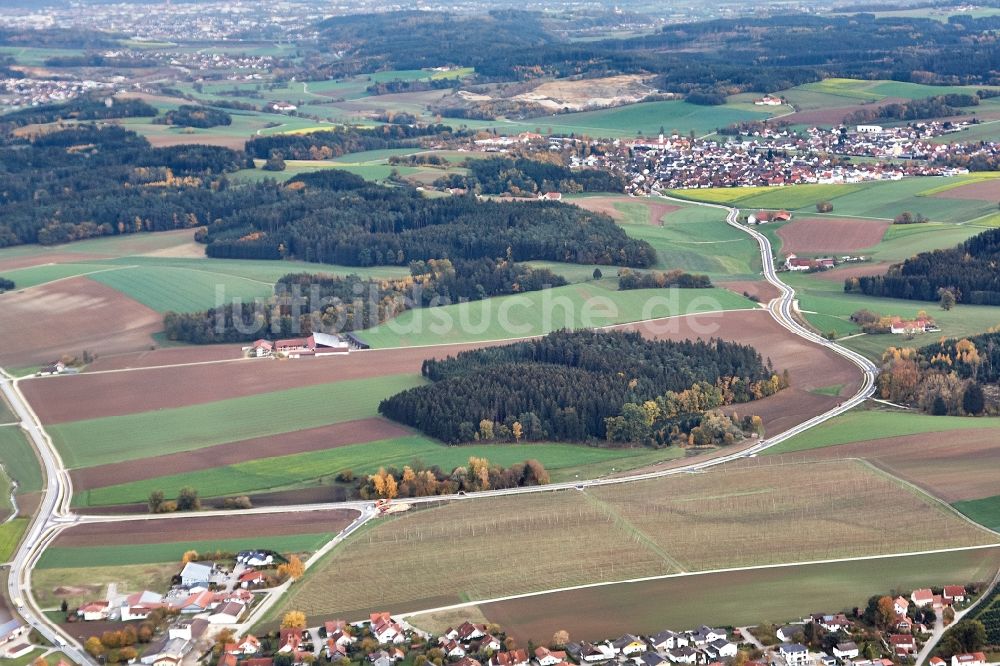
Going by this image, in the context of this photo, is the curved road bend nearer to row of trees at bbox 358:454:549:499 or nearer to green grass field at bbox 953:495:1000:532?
row of trees at bbox 358:454:549:499

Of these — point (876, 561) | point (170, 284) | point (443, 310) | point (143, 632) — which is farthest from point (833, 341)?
point (143, 632)

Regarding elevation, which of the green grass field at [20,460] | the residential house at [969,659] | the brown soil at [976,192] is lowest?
the green grass field at [20,460]

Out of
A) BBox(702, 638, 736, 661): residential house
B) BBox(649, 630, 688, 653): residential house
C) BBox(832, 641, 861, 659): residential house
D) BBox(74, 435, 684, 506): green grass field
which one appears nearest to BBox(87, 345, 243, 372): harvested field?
BBox(74, 435, 684, 506): green grass field

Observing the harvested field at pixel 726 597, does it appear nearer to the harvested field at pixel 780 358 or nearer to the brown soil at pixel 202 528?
the brown soil at pixel 202 528

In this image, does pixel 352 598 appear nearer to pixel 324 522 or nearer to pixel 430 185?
Result: pixel 324 522

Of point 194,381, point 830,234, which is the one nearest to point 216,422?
Result: point 194,381

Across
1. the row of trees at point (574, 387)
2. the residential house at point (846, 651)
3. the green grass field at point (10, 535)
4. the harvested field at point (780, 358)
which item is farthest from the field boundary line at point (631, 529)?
the green grass field at point (10, 535)
